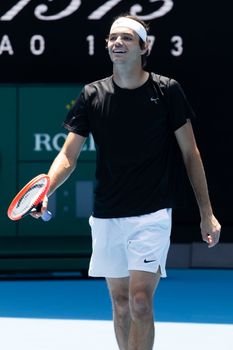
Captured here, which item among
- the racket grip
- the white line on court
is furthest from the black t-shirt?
the white line on court

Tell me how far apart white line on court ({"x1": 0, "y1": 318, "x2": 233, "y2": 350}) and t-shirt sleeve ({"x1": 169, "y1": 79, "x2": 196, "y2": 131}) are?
2.31m

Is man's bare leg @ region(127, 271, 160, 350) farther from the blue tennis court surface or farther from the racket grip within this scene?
the blue tennis court surface

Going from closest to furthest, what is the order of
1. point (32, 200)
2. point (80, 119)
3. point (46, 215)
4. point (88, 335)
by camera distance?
1. point (46, 215)
2. point (32, 200)
3. point (80, 119)
4. point (88, 335)

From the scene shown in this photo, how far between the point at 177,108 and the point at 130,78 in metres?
0.28

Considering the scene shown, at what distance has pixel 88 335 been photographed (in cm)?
790

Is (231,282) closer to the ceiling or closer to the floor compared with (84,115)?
closer to the floor

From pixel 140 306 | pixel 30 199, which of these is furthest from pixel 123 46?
pixel 140 306

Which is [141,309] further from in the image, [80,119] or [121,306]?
[80,119]

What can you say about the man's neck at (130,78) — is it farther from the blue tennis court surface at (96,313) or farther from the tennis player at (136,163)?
the blue tennis court surface at (96,313)

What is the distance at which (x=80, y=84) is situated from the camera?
35.4ft

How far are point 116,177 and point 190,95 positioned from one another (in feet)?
21.2

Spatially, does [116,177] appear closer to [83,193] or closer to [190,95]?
[83,193]

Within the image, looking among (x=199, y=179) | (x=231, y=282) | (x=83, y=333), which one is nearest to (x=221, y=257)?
(x=231, y=282)

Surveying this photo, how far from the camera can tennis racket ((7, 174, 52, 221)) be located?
524 cm
